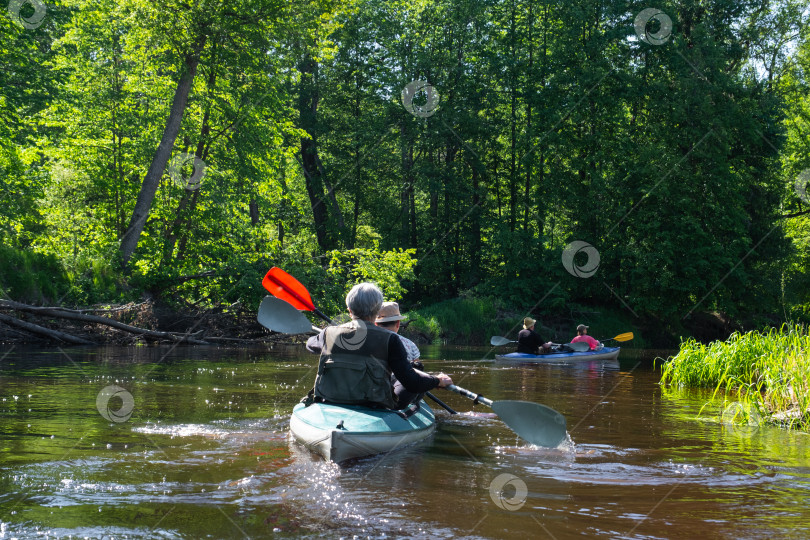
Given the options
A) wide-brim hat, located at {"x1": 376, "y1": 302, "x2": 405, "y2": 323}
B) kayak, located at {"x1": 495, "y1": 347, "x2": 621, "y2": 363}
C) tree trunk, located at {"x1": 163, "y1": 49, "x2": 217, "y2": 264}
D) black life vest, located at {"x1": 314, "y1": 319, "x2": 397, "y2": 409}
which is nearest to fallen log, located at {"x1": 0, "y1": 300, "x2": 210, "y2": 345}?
tree trunk, located at {"x1": 163, "y1": 49, "x2": 217, "y2": 264}

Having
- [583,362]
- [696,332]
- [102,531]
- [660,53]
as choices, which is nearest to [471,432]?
[102,531]

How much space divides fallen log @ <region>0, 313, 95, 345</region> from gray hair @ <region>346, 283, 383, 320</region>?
10623 millimetres

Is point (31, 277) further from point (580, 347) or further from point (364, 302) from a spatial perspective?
point (364, 302)

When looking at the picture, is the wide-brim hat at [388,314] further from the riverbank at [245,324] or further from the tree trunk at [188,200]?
the tree trunk at [188,200]

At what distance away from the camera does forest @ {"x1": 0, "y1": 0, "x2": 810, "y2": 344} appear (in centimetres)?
1767

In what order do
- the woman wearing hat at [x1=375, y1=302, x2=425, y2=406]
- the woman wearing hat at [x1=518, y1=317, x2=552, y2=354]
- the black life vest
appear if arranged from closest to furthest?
the black life vest → the woman wearing hat at [x1=375, y1=302, x2=425, y2=406] → the woman wearing hat at [x1=518, y1=317, x2=552, y2=354]

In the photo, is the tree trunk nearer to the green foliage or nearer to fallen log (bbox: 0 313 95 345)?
the green foliage

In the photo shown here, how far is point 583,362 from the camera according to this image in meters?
15.9

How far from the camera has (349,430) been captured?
16.6 ft

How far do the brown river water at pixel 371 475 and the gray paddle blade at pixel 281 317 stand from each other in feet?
2.93

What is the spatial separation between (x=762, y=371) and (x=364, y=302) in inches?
246

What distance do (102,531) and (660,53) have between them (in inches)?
1140

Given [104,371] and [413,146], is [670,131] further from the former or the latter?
[104,371]

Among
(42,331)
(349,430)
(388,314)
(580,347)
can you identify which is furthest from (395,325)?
(580,347)
